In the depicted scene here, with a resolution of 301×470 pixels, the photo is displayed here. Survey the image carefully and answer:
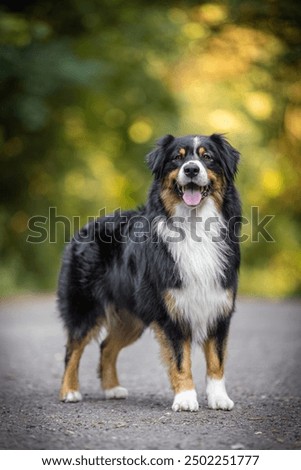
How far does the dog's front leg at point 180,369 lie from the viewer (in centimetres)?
512

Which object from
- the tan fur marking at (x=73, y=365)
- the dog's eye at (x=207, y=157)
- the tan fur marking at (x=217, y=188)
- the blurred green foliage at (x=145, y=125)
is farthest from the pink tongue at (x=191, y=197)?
the blurred green foliage at (x=145, y=125)

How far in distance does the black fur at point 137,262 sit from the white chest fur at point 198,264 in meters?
0.05

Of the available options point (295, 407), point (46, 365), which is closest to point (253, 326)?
point (46, 365)

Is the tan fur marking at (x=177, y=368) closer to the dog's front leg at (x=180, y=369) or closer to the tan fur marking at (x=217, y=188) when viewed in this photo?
the dog's front leg at (x=180, y=369)

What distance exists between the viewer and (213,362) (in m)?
5.36

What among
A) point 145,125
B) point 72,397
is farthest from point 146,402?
point 145,125

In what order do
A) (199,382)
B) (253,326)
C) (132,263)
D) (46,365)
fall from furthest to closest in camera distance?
(253,326), (46,365), (199,382), (132,263)

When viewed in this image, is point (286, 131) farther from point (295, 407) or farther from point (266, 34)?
point (295, 407)

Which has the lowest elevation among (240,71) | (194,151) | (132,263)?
(132,263)

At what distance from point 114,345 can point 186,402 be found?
1.18 m

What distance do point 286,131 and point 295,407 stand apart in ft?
41.0

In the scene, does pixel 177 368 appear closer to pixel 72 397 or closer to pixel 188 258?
pixel 188 258

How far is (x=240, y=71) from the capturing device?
17.1 metres

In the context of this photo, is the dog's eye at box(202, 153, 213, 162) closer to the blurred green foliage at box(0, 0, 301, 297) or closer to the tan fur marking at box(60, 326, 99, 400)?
the tan fur marking at box(60, 326, 99, 400)
